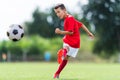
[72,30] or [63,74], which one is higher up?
[72,30]

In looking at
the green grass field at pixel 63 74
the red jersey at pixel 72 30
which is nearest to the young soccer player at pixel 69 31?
the red jersey at pixel 72 30

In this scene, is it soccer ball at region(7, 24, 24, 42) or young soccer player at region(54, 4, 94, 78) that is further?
soccer ball at region(7, 24, 24, 42)

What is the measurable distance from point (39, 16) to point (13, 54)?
15.3m

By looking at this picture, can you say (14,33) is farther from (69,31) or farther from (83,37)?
(83,37)

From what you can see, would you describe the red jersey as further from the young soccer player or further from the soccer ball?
the soccer ball

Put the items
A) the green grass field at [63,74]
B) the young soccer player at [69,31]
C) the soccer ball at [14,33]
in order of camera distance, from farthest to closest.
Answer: the soccer ball at [14,33]
the green grass field at [63,74]
the young soccer player at [69,31]

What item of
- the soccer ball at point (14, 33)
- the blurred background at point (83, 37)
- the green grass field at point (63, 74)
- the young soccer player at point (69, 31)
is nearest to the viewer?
the young soccer player at point (69, 31)

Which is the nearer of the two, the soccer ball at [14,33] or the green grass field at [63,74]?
the green grass field at [63,74]

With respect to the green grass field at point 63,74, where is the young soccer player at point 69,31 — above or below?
above

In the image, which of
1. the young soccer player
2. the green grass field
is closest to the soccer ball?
the green grass field

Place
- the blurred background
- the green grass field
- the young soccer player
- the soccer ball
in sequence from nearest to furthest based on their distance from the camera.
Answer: the young soccer player, the green grass field, the soccer ball, the blurred background

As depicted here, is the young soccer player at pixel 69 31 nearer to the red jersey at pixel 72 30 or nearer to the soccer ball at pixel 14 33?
the red jersey at pixel 72 30

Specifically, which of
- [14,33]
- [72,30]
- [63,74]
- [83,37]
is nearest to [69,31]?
[72,30]

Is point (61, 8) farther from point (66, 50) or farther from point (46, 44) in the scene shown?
point (46, 44)
